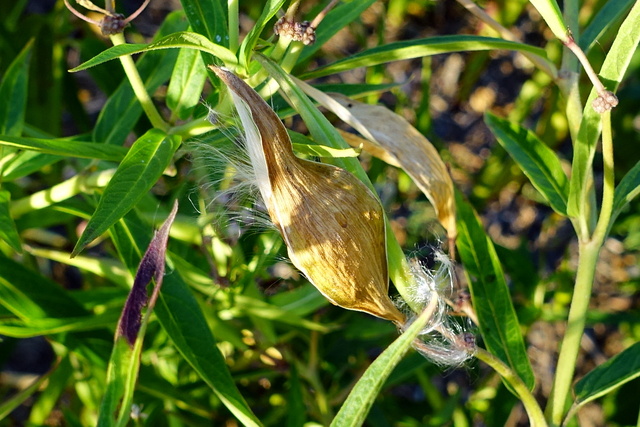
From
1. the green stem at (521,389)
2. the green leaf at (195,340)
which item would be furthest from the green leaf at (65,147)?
the green stem at (521,389)

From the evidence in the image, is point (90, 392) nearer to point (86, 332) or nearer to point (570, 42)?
point (86, 332)

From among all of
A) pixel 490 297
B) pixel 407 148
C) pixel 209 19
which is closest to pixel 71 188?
pixel 209 19

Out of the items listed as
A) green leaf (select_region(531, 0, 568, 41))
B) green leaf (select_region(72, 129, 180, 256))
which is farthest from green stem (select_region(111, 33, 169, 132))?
green leaf (select_region(531, 0, 568, 41))

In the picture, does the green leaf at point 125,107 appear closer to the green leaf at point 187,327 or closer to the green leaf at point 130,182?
the green leaf at point 187,327

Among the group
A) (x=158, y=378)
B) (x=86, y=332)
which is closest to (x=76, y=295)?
(x=86, y=332)

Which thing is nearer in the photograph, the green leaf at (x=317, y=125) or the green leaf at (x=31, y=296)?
the green leaf at (x=317, y=125)
